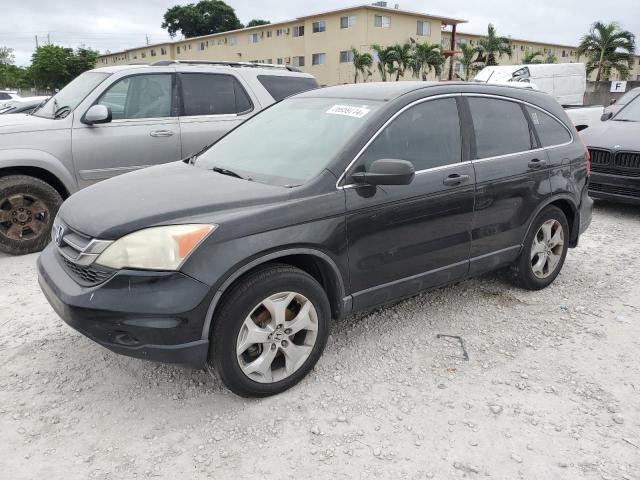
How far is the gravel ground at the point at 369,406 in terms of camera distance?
2.58 metres

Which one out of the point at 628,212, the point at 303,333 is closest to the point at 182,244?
the point at 303,333

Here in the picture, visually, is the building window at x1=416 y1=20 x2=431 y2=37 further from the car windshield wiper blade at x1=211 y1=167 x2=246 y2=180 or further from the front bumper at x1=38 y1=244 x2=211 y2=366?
the front bumper at x1=38 y1=244 x2=211 y2=366

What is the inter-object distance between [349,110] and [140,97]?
346 centimetres

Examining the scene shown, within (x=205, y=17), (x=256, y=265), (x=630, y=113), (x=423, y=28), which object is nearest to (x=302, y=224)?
(x=256, y=265)

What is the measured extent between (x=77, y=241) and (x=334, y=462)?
71.0 inches

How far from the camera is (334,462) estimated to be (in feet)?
8.48

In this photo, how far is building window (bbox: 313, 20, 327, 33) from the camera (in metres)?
40.8

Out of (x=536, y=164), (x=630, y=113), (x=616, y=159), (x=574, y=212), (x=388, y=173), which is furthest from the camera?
(x=630, y=113)

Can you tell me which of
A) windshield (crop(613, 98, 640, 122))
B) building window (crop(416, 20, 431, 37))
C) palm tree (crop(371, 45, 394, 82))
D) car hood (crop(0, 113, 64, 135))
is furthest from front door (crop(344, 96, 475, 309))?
building window (crop(416, 20, 431, 37))

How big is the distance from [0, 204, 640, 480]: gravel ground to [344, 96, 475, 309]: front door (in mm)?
497

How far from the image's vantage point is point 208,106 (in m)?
6.47

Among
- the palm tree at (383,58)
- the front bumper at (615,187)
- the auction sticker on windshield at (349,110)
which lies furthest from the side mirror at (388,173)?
the palm tree at (383,58)

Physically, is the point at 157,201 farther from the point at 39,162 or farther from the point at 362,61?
the point at 362,61

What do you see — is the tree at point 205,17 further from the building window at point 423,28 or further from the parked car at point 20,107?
the parked car at point 20,107
